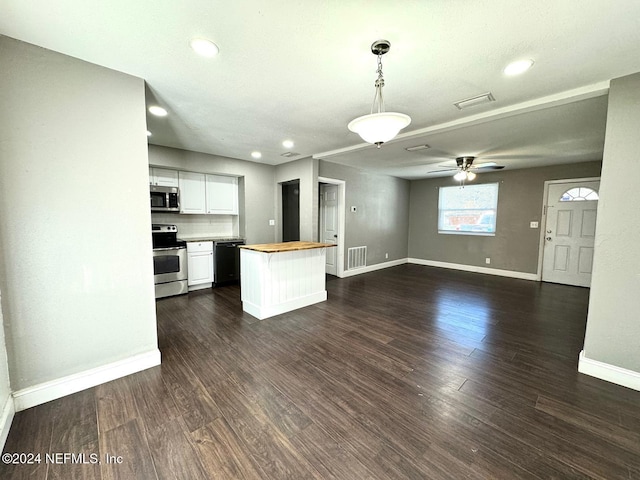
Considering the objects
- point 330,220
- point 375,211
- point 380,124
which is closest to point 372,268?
point 375,211

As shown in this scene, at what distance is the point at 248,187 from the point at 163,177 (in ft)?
4.95

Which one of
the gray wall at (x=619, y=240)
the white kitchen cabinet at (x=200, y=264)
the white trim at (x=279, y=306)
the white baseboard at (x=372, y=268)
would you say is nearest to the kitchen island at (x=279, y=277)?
the white trim at (x=279, y=306)

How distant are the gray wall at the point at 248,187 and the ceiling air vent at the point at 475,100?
390 centimetres

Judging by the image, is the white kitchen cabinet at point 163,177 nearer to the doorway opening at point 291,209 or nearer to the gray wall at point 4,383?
the doorway opening at point 291,209

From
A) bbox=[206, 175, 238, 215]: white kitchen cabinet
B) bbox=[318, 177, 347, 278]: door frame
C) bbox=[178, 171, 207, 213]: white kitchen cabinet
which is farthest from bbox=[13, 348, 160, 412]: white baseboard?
bbox=[318, 177, 347, 278]: door frame

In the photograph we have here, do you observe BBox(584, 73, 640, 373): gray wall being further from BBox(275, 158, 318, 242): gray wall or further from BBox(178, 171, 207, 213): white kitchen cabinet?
BBox(178, 171, 207, 213): white kitchen cabinet

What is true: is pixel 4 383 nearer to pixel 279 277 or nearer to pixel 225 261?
pixel 279 277

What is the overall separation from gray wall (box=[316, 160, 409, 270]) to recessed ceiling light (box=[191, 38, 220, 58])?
335 cm

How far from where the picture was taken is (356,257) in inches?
239

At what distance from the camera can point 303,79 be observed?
84.9 inches

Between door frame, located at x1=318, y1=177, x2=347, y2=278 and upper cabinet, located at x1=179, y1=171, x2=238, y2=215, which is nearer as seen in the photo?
upper cabinet, located at x1=179, y1=171, x2=238, y2=215

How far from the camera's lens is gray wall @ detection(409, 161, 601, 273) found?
5.47 meters

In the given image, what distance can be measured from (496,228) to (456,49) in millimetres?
5541

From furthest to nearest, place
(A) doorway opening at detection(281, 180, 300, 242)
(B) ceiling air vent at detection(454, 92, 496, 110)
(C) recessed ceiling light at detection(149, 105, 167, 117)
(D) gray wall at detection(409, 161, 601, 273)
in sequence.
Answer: (A) doorway opening at detection(281, 180, 300, 242) < (D) gray wall at detection(409, 161, 601, 273) < (C) recessed ceiling light at detection(149, 105, 167, 117) < (B) ceiling air vent at detection(454, 92, 496, 110)
